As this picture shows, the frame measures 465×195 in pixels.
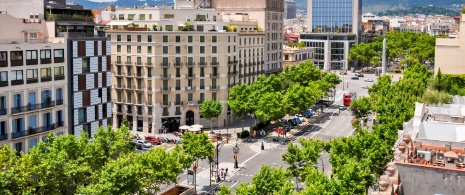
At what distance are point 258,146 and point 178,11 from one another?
34.3 meters

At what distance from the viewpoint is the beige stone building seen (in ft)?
390

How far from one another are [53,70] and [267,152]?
34662 millimetres

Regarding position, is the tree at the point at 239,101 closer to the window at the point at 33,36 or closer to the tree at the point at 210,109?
the tree at the point at 210,109

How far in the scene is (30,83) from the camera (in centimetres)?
7131

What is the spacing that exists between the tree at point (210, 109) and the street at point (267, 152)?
10032mm

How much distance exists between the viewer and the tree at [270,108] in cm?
9750

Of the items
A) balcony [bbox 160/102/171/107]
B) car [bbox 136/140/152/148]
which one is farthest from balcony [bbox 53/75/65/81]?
balcony [bbox 160/102/171/107]

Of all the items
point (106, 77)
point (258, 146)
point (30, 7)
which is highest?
point (30, 7)

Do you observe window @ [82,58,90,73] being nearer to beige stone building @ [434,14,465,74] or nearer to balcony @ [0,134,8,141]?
balcony @ [0,134,8,141]

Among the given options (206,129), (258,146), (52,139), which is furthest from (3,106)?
(206,129)

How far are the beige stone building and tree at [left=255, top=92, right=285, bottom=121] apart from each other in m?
42.5

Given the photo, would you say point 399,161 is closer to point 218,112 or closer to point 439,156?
point 439,156

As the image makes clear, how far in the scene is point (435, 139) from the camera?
42094 millimetres

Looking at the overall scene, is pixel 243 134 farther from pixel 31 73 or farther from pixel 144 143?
pixel 31 73
